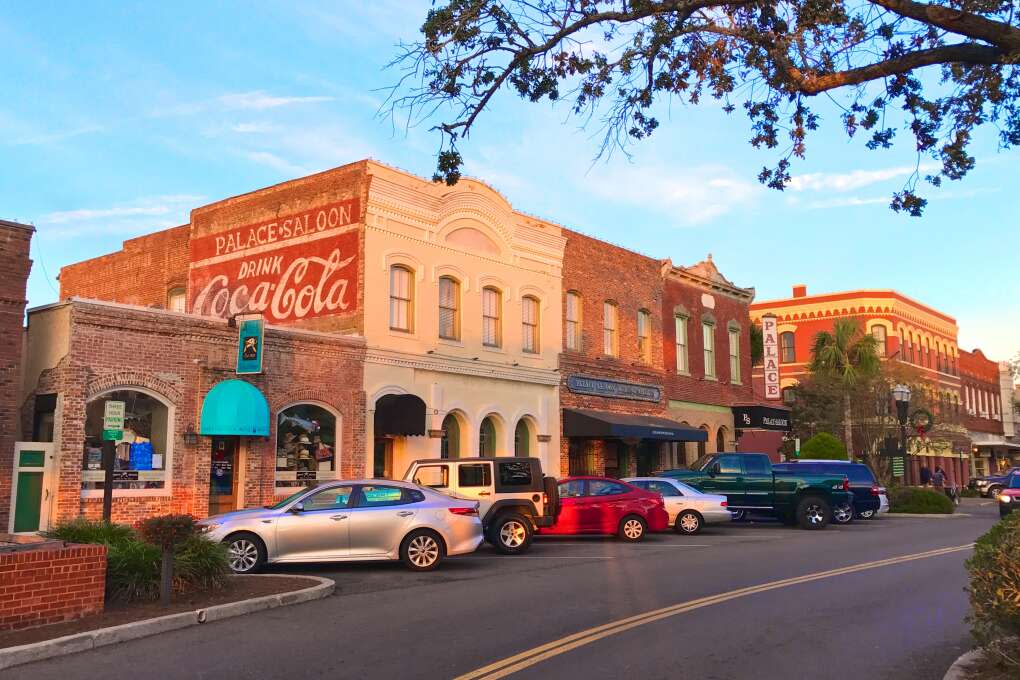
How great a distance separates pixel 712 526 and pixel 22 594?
19153mm

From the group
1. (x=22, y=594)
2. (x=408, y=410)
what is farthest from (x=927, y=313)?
(x=22, y=594)

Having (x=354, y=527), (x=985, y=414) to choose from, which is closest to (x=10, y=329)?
(x=354, y=527)

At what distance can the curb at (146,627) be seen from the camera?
8.30m

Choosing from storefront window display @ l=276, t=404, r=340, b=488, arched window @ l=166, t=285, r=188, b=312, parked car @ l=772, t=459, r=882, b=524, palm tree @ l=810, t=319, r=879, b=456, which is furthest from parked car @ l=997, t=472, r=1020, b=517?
arched window @ l=166, t=285, r=188, b=312

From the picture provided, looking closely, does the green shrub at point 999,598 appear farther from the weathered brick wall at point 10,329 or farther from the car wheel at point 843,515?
the car wheel at point 843,515

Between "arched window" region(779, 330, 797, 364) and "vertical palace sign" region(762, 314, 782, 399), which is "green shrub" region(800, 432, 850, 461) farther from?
"arched window" region(779, 330, 797, 364)

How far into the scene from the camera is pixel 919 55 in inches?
354

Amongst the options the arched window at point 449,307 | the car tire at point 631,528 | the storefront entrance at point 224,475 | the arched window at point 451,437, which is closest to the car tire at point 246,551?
the storefront entrance at point 224,475

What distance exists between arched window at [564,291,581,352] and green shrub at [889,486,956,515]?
1260 cm

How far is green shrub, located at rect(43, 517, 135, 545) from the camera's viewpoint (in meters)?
11.8

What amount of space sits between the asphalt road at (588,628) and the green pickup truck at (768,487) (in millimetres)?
8586

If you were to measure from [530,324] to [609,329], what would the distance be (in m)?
4.32

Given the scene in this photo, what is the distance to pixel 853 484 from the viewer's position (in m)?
26.9

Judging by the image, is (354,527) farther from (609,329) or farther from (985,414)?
(985,414)
